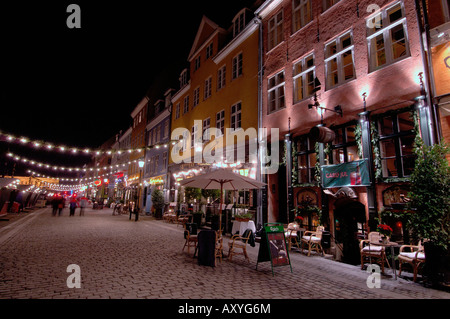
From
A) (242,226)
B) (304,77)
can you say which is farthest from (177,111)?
(242,226)

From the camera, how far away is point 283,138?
11688 millimetres

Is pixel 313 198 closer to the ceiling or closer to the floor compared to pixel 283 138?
closer to the floor

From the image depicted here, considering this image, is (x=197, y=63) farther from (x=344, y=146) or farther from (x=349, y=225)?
(x=349, y=225)

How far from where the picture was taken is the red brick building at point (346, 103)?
7387 mm

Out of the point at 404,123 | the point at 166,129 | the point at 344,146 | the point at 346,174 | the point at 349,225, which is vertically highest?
the point at 166,129

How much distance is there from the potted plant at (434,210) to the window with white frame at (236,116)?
10327 millimetres

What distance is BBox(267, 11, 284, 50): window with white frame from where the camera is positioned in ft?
42.3

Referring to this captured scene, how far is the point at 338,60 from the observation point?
973 cm

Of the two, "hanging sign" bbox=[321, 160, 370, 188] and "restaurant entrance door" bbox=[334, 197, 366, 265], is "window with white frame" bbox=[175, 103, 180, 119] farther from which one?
"restaurant entrance door" bbox=[334, 197, 366, 265]

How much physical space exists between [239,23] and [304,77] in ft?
25.1

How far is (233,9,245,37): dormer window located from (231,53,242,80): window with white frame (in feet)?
5.27
